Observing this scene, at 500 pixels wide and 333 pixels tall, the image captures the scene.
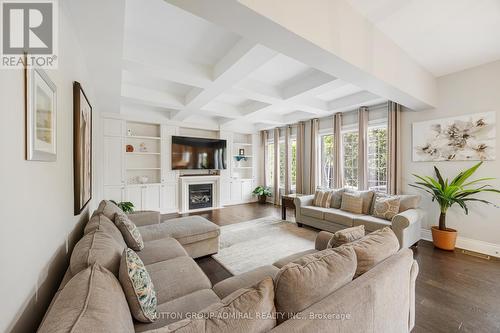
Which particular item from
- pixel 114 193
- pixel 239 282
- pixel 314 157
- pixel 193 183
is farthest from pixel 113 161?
pixel 314 157

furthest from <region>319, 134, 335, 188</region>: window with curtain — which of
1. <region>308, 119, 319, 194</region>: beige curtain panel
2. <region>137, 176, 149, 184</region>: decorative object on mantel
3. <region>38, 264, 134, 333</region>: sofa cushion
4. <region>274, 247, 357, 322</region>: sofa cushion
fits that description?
<region>38, 264, 134, 333</region>: sofa cushion

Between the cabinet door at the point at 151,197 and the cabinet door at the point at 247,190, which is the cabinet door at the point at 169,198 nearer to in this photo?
the cabinet door at the point at 151,197

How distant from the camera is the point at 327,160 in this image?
5.33m

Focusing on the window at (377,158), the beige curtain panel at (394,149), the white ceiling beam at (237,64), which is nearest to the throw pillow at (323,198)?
the window at (377,158)

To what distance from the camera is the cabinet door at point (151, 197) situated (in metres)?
5.09

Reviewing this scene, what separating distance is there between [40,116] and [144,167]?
4.65 m

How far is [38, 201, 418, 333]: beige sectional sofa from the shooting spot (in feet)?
2.38

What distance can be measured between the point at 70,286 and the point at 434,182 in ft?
14.2

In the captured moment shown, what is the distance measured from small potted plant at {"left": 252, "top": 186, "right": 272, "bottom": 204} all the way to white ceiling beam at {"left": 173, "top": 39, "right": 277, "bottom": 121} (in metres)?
4.06

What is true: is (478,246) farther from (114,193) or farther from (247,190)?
(114,193)

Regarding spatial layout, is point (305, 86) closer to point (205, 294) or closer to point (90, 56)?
point (90, 56)

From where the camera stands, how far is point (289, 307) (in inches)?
35.4

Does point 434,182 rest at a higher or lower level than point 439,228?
higher

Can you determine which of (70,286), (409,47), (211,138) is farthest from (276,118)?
(70,286)
